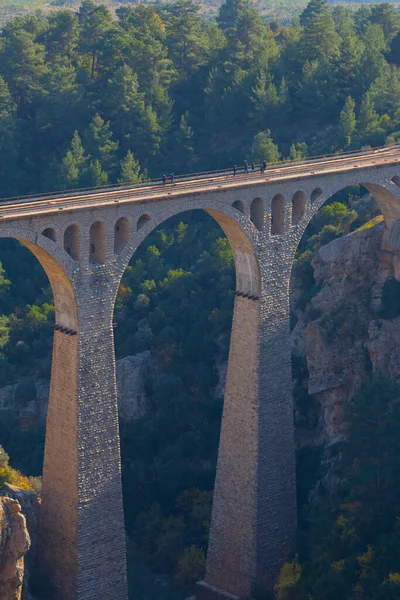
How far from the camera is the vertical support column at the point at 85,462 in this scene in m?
51.3

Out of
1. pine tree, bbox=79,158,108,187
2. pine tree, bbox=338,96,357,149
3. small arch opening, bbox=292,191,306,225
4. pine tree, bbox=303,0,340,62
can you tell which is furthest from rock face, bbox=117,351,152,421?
pine tree, bbox=303,0,340,62

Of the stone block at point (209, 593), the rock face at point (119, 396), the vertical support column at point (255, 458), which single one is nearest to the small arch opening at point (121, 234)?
the vertical support column at point (255, 458)

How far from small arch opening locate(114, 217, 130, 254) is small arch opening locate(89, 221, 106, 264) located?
2.42 ft

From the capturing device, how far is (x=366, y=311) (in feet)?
217

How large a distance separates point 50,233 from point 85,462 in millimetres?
9284

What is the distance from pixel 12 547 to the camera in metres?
49.1

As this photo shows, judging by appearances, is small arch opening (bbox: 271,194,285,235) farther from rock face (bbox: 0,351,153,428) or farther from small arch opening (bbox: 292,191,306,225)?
rock face (bbox: 0,351,153,428)

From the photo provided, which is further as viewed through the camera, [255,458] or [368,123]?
[368,123]

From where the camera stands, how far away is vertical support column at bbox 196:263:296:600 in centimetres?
5722

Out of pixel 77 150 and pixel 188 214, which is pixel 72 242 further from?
pixel 188 214

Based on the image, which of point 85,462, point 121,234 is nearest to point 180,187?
point 121,234

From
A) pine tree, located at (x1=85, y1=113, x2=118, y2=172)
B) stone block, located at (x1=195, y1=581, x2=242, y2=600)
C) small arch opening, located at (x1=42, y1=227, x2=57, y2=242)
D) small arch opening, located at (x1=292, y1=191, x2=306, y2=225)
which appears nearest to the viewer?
small arch opening, located at (x1=42, y1=227, x2=57, y2=242)

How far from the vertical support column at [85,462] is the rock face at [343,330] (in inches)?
585

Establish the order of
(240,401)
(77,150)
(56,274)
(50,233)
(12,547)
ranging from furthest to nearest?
(77,150)
(240,401)
(56,274)
(50,233)
(12,547)
